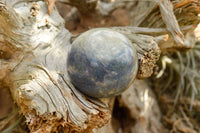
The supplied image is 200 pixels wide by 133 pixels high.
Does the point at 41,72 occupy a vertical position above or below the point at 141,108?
above

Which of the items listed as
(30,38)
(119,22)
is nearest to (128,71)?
(30,38)

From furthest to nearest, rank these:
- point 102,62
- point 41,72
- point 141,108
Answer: point 141,108
point 41,72
point 102,62

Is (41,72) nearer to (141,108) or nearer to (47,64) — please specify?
(47,64)

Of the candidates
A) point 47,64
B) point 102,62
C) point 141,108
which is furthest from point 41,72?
Result: point 141,108

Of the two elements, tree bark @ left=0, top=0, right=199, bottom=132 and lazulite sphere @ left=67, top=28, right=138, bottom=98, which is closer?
lazulite sphere @ left=67, top=28, right=138, bottom=98

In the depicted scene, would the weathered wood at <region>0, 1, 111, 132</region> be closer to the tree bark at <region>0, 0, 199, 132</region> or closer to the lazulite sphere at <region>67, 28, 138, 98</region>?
the tree bark at <region>0, 0, 199, 132</region>

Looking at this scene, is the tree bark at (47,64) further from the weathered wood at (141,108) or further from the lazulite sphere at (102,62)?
the weathered wood at (141,108)

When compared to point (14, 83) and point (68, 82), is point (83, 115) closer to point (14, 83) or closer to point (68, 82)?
point (68, 82)

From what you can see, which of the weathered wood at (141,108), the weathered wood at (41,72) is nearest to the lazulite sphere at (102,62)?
the weathered wood at (41,72)

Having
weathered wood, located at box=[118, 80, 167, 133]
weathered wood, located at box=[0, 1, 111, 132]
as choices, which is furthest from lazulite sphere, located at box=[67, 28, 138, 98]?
weathered wood, located at box=[118, 80, 167, 133]
